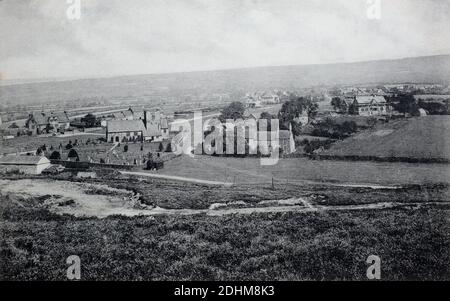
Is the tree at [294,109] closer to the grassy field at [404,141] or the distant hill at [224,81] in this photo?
the distant hill at [224,81]

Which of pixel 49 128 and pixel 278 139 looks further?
pixel 278 139

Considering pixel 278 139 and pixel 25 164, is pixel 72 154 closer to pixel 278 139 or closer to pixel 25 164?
pixel 25 164

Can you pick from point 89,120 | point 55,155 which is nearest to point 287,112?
point 89,120

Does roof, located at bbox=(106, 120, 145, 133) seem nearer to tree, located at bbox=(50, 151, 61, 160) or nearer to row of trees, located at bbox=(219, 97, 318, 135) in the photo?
tree, located at bbox=(50, 151, 61, 160)

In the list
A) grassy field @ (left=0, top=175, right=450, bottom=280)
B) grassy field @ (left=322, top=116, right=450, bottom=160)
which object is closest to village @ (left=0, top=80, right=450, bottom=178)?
grassy field @ (left=322, top=116, right=450, bottom=160)

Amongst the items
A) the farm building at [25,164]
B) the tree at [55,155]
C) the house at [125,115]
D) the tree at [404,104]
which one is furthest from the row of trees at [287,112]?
the farm building at [25,164]
